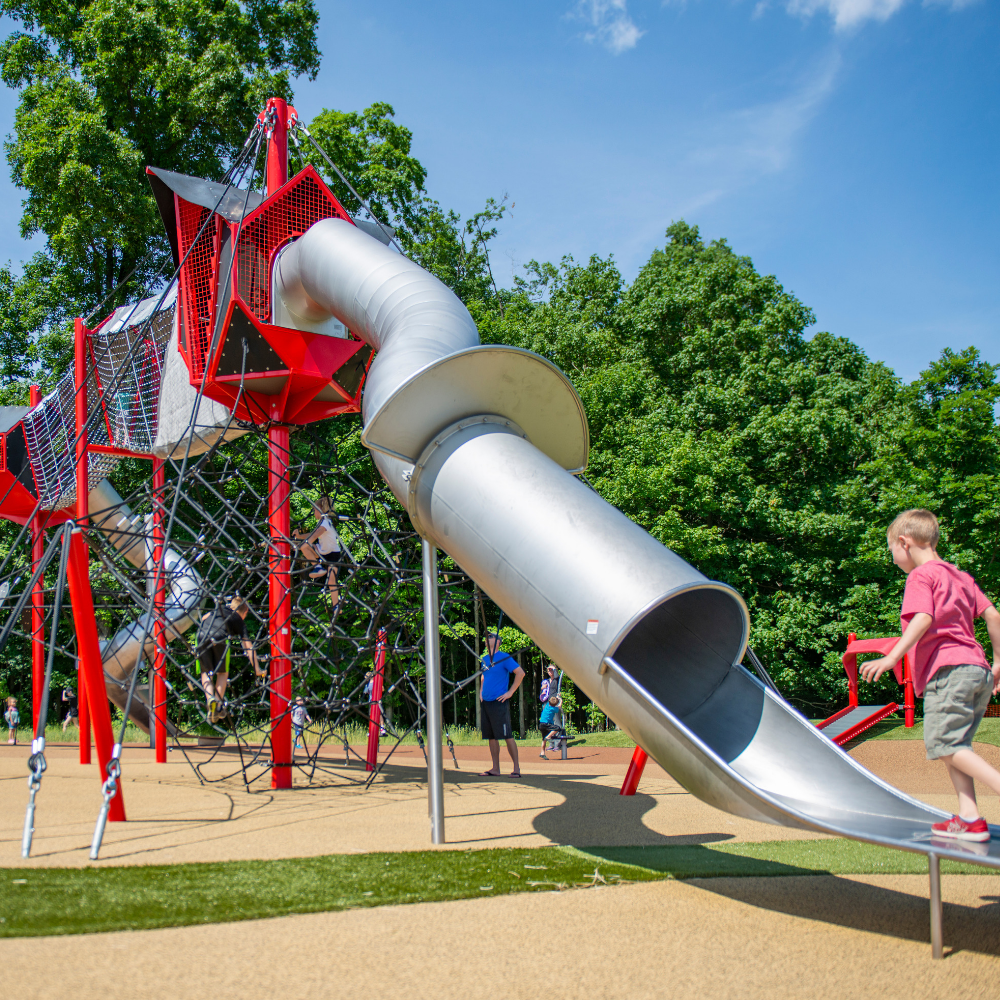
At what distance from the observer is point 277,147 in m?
9.11

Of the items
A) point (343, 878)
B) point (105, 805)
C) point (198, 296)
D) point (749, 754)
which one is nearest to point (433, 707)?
point (343, 878)

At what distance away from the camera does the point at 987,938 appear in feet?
12.0

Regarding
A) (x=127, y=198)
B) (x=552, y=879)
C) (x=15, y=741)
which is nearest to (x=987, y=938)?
(x=552, y=879)

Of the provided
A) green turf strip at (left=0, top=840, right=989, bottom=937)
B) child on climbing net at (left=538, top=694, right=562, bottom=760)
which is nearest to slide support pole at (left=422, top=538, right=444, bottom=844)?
green turf strip at (left=0, top=840, right=989, bottom=937)

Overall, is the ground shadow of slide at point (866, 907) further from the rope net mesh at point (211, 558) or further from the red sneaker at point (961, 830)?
the rope net mesh at point (211, 558)

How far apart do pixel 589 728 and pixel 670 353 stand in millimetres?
12781

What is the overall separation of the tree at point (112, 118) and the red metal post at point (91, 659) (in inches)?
605

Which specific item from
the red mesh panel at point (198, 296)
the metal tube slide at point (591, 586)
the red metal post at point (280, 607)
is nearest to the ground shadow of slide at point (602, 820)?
the metal tube slide at point (591, 586)

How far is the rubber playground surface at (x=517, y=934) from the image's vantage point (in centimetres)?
294

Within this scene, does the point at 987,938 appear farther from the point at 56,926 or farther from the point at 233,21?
the point at 233,21

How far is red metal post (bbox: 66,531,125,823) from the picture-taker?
19.5 feet

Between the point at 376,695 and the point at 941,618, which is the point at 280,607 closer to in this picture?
the point at 376,695

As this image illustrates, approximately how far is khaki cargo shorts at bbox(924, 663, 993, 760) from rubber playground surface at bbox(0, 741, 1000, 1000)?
812mm

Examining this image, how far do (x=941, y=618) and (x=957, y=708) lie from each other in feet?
1.32
